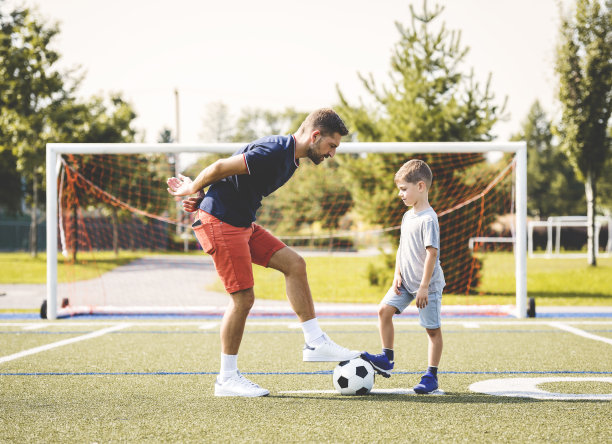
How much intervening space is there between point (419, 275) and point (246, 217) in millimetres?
1175

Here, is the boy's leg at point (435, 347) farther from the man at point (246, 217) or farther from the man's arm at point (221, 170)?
the man's arm at point (221, 170)

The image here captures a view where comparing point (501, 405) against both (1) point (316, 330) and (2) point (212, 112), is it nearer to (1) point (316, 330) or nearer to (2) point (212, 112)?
(1) point (316, 330)

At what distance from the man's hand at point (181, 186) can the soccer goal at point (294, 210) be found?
10.00 ft

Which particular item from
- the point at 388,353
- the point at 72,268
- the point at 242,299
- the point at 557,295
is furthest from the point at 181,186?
the point at 72,268

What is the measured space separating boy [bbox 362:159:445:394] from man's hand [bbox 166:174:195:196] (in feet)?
4.24

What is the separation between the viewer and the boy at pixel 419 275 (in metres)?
3.90

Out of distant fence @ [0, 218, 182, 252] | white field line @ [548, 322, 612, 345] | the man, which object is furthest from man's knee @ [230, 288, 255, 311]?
distant fence @ [0, 218, 182, 252]

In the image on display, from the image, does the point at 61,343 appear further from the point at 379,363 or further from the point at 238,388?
the point at 379,363

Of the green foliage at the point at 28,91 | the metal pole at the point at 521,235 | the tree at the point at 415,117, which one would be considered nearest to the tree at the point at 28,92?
the green foliage at the point at 28,91

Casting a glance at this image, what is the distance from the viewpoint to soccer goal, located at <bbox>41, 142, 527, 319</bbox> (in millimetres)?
8391

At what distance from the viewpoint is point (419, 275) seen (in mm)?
4035

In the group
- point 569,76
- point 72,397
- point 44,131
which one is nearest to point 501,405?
point 72,397

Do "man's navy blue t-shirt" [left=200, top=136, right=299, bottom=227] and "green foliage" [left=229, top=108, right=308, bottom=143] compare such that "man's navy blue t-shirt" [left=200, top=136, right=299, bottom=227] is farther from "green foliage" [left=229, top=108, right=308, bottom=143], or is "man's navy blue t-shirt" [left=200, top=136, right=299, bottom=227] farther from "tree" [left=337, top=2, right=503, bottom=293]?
"green foliage" [left=229, top=108, right=308, bottom=143]

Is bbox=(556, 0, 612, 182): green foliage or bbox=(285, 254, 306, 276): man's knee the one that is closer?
bbox=(285, 254, 306, 276): man's knee
